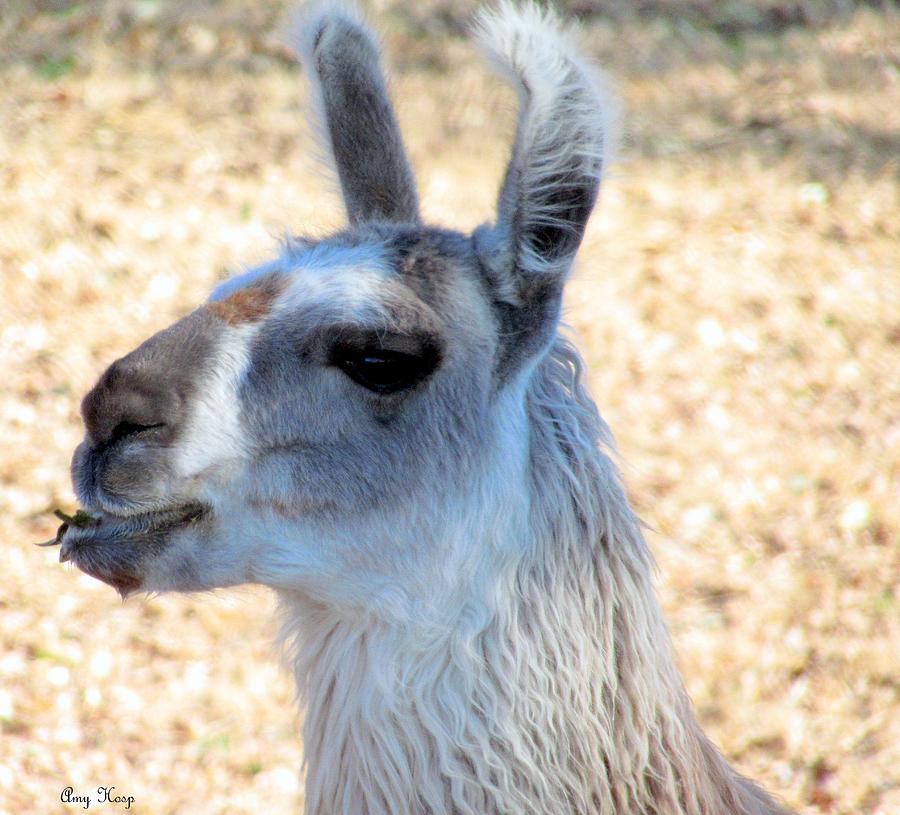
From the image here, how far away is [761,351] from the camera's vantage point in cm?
611

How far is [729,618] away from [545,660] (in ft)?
9.20

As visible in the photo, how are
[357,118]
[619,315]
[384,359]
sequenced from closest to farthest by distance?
[384,359]
[357,118]
[619,315]

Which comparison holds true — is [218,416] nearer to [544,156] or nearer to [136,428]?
[136,428]

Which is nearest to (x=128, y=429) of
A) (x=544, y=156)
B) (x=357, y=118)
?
(x=544, y=156)

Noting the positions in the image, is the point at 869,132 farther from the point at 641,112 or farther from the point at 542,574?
the point at 542,574

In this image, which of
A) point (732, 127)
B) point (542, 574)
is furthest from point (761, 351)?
point (542, 574)

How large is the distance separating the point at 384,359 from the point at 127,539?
0.61 meters

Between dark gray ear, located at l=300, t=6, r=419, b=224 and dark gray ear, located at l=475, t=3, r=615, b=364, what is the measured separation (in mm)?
549

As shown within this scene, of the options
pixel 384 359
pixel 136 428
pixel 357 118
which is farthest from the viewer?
pixel 357 118

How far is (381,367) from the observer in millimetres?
2268

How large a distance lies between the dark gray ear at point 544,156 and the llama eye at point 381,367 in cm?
25

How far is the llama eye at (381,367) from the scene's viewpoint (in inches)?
88.9

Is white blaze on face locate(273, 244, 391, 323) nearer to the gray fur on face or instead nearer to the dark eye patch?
the dark eye patch
